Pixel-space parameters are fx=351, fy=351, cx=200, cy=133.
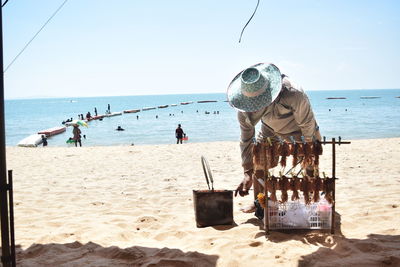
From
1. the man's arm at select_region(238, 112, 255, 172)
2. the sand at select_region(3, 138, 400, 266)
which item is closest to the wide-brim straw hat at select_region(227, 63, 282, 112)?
the man's arm at select_region(238, 112, 255, 172)

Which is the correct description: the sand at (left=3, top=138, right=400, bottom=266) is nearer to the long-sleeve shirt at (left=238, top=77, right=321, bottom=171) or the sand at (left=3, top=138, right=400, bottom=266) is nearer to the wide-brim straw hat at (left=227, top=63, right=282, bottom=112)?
the long-sleeve shirt at (left=238, top=77, right=321, bottom=171)

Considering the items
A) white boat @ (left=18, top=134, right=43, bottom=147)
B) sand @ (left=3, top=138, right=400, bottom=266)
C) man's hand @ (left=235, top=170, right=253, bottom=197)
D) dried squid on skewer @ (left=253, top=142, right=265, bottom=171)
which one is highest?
dried squid on skewer @ (left=253, top=142, right=265, bottom=171)

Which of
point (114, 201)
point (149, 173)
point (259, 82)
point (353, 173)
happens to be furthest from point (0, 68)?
point (353, 173)

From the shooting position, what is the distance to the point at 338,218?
4.65 metres

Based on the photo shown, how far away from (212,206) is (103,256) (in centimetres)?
148

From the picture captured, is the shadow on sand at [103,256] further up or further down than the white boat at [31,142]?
further up

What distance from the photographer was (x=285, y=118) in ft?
14.8

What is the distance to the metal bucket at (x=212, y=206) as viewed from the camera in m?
4.48

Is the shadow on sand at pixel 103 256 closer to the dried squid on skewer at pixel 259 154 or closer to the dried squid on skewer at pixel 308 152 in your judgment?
the dried squid on skewer at pixel 259 154

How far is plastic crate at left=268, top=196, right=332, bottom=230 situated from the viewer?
4.17m

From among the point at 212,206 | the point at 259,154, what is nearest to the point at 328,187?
the point at 259,154

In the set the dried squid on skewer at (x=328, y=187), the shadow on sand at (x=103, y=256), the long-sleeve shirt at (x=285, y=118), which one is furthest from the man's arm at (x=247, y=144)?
the shadow on sand at (x=103, y=256)

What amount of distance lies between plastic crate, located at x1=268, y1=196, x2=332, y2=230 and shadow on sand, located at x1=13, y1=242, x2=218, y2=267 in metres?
1.00

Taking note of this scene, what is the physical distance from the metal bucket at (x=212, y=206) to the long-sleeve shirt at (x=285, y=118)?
0.52 m
